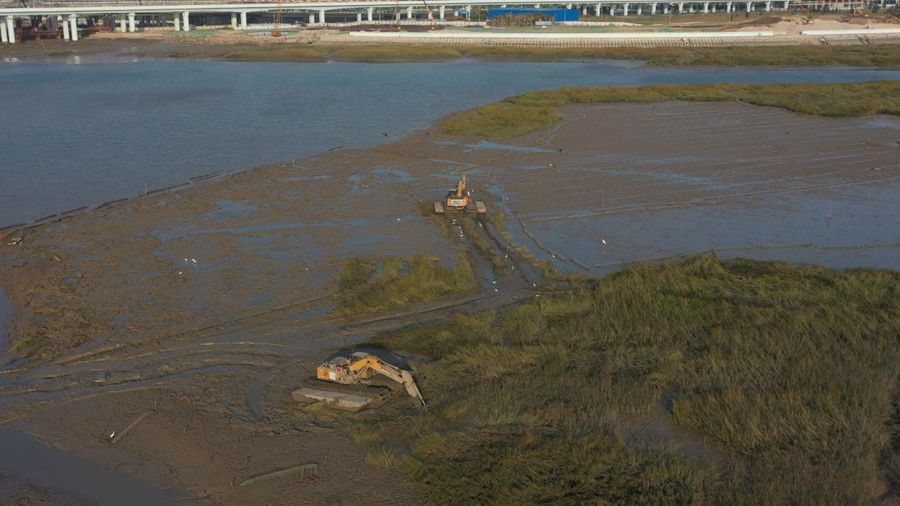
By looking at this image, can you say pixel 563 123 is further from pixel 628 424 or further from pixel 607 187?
pixel 628 424

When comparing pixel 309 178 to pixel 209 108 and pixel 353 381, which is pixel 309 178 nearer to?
pixel 353 381

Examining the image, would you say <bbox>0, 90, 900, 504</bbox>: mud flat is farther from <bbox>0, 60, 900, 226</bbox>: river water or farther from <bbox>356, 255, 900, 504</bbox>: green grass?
<bbox>0, 60, 900, 226</bbox>: river water

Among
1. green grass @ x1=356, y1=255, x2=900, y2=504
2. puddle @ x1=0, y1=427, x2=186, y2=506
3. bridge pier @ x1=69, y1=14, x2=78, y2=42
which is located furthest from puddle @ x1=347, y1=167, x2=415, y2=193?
bridge pier @ x1=69, y1=14, x2=78, y2=42

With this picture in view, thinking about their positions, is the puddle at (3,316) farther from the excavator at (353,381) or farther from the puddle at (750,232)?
the puddle at (750,232)

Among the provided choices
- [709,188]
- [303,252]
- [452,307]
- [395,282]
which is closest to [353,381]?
[452,307]

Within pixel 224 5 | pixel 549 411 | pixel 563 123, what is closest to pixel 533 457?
pixel 549 411

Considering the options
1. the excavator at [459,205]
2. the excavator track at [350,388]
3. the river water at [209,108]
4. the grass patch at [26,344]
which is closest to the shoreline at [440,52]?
the river water at [209,108]
